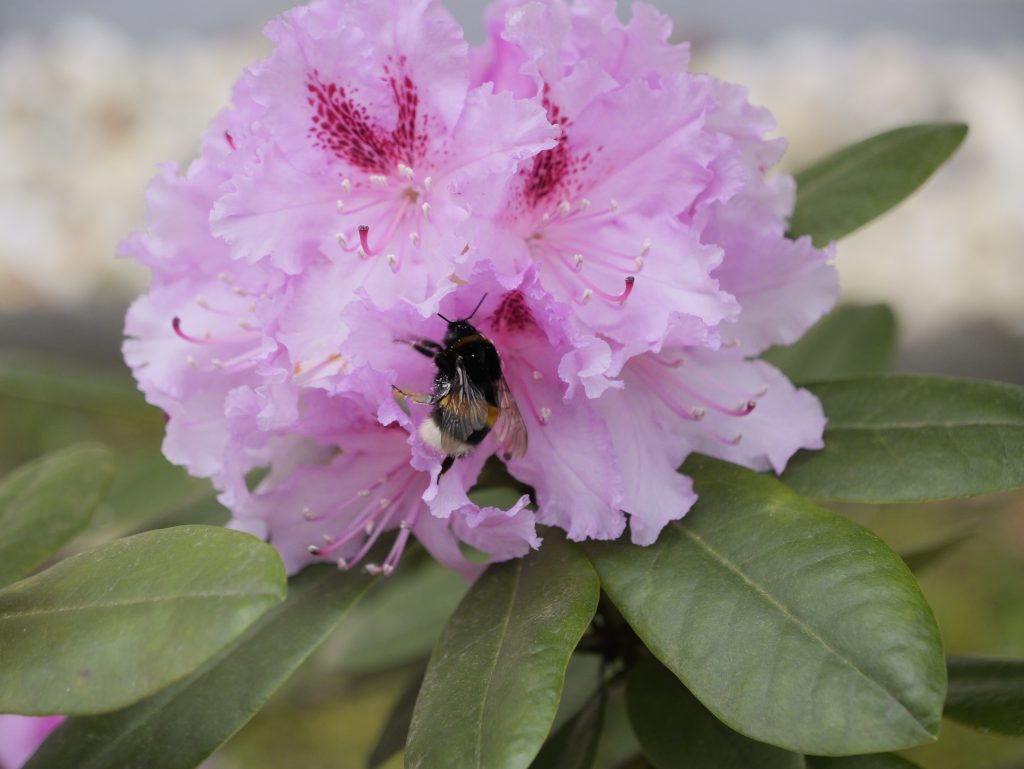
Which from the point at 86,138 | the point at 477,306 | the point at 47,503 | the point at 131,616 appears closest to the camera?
the point at 131,616

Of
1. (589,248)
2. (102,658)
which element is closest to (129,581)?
(102,658)

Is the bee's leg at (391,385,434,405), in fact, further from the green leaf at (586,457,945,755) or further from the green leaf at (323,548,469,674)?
the green leaf at (323,548,469,674)

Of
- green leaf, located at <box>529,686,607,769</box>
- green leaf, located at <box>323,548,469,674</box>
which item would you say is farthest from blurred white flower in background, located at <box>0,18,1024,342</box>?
green leaf, located at <box>529,686,607,769</box>

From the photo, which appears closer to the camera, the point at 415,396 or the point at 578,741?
the point at 415,396

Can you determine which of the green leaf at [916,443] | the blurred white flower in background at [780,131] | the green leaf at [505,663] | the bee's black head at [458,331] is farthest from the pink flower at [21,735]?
the blurred white flower in background at [780,131]

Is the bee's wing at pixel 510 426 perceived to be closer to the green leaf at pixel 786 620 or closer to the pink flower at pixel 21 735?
the green leaf at pixel 786 620

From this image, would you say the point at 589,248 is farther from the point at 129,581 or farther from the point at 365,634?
the point at 365,634

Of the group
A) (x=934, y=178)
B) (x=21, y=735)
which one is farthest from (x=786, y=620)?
(x=934, y=178)

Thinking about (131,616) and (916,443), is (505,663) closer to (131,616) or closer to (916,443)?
(131,616)
